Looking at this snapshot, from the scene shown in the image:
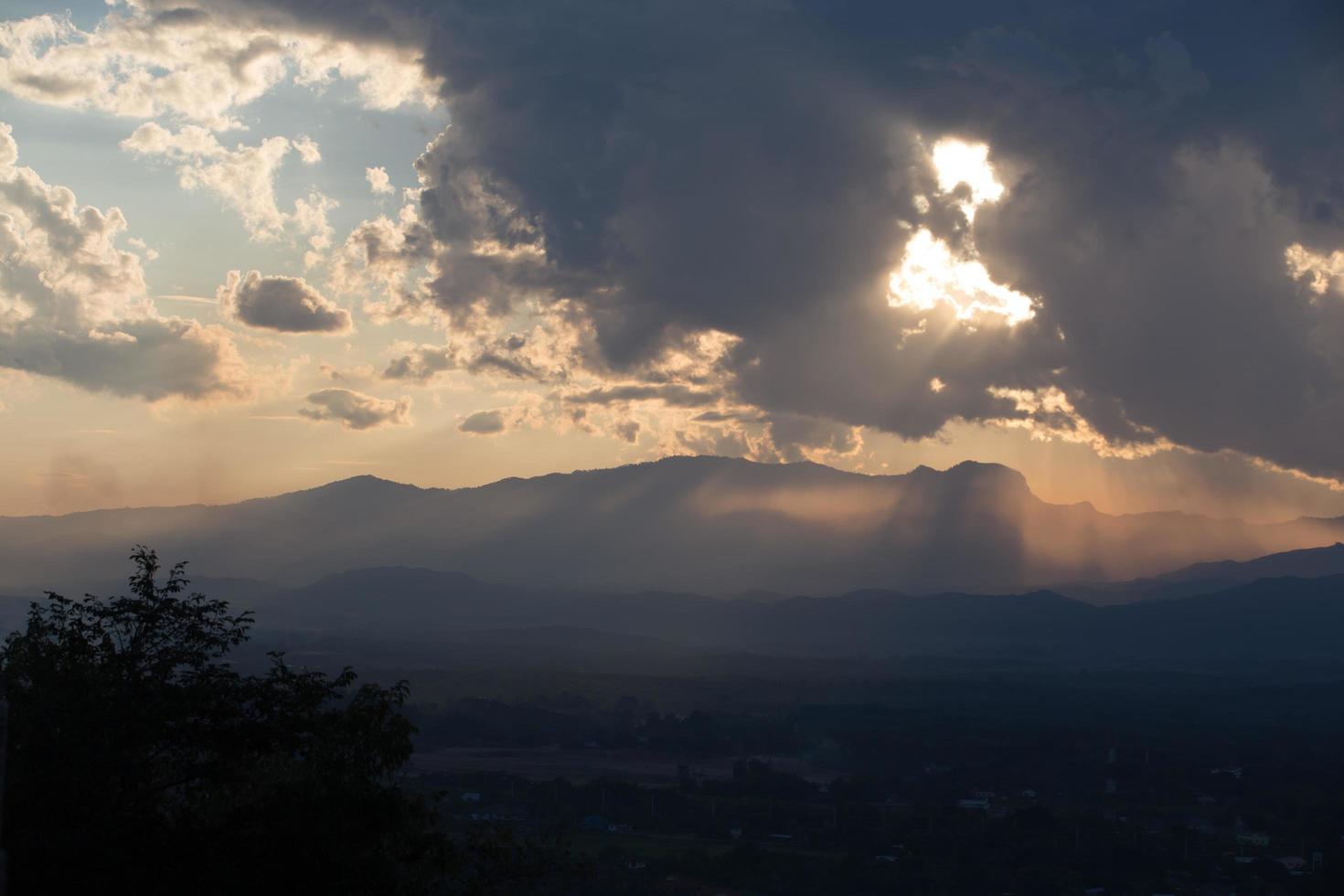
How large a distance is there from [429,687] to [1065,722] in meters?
92.1

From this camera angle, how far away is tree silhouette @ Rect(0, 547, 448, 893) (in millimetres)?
23500

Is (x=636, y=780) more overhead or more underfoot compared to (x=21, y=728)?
Result: more underfoot

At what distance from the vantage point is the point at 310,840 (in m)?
25.0

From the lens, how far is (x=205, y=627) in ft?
91.1

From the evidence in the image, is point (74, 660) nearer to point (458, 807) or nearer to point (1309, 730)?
point (458, 807)

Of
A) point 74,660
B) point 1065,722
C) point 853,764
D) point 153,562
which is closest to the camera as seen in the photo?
point 74,660

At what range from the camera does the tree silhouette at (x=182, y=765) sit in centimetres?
2350

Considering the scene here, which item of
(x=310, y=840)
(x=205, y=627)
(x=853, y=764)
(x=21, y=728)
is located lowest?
(x=853, y=764)

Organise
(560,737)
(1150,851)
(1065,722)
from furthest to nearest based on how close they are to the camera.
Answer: (1065,722) < (560,737) < (1150,851)

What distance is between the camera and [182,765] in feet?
86.5

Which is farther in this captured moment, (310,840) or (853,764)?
(853,764)

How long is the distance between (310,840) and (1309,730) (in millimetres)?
173857

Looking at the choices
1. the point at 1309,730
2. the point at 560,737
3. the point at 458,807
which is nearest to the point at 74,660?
the point at 458,807

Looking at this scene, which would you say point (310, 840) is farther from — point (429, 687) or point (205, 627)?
point (429, 687)
